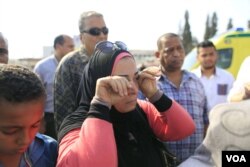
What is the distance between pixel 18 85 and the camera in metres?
1.20

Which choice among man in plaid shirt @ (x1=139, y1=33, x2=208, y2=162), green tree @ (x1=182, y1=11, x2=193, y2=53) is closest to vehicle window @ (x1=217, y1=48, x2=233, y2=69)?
man in plaid shirt @ (x1=139, y1=33, x2=208, y2=162)

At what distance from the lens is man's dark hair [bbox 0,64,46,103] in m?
1.18

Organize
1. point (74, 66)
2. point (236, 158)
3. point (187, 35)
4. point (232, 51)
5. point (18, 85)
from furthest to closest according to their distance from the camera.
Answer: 1. point (187, 35)
2. point (232, 51)
3. point (74, 66)
4. point (236, 158)
5. point (18, 85)

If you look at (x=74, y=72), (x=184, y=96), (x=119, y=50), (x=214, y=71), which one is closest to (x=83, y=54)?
(x=74, y=72)

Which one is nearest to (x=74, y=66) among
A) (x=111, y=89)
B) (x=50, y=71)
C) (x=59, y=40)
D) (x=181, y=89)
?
(x=181, y=89)

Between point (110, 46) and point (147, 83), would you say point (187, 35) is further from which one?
point (110, 46)

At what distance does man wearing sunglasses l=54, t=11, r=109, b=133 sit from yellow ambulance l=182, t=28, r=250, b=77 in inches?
206

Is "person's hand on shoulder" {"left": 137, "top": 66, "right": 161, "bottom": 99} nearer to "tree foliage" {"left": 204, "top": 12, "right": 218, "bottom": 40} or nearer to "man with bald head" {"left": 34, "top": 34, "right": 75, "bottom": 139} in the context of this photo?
"man with bald head" {"left": 34, "top": 34, "right": 75, "bottom": 139}

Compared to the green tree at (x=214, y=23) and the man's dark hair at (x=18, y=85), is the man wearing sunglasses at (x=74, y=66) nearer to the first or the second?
the man's dark hair at (x=18, y=85)

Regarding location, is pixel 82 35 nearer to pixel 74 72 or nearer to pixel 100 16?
pixel 100 16

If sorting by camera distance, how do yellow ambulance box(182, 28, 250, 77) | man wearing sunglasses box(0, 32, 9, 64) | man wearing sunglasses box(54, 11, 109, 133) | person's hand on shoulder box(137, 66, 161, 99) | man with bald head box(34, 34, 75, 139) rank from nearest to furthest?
person's hand on shoulder box(137, 66, 161, 99) < man wearing sunglasses box(54, 11, 109, 133) < man wearing sunglasses box(0, 32, 9, 64) < man with bald head box(34, 34, 75, 139) < yellow ambulance box(182, 28, 250, 77)

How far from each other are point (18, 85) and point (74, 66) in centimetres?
172

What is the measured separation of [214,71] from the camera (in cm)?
521

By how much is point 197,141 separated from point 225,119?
137 cm
